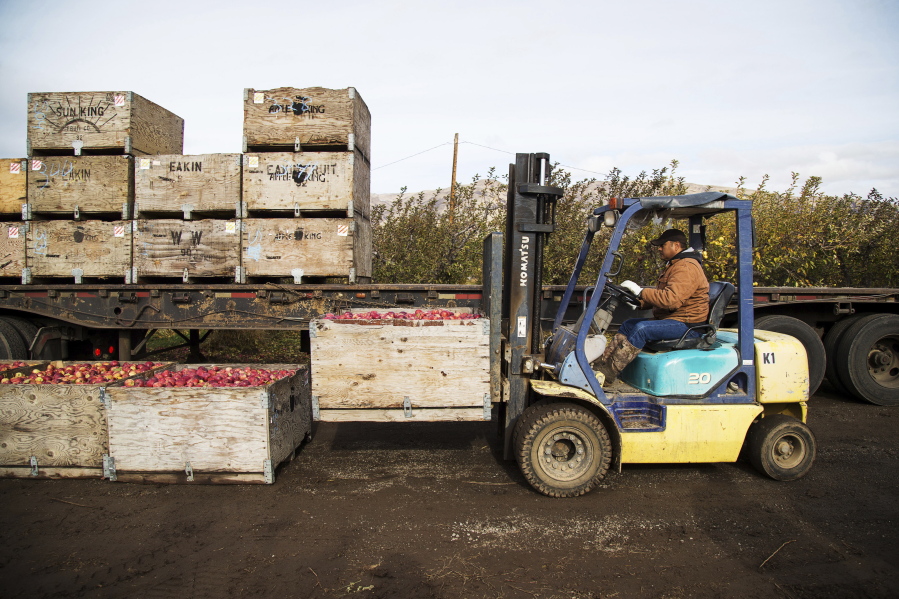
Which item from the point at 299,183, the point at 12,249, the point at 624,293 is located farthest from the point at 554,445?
the point at 12,249

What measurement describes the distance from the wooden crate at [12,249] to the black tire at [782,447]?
8976 mm

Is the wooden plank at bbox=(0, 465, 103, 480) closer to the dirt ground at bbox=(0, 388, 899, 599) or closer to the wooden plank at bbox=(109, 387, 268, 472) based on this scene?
the dirt ground at bbox=(0, 388, 899, 599)

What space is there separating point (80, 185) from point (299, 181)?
3.01 metres

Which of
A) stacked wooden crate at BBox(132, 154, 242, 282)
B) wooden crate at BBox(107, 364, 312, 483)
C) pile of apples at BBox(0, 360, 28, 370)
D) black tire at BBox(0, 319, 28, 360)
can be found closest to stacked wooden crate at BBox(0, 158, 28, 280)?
black tire at BBox(0, 319, 28, 360)

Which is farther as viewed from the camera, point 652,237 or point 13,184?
point 652,237

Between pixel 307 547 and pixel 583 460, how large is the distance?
2.30 meters

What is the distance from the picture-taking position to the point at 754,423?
4836 mm

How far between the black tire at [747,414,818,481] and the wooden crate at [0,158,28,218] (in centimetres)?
920

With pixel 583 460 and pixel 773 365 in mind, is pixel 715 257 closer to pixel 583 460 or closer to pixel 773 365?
pixel 773 365

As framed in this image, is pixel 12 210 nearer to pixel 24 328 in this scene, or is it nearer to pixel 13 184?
pixel 13 184

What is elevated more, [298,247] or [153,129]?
[153,129]

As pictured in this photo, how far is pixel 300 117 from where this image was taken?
6.68 metres

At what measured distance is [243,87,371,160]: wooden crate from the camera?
21.8 ft

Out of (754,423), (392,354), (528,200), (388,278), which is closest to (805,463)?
(754,423)
